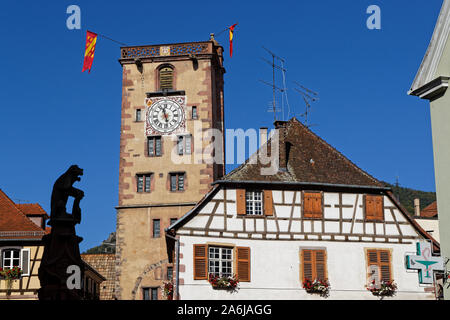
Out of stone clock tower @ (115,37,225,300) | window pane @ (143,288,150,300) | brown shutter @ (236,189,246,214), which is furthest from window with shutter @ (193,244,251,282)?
window pane @ (143,288,150,300)

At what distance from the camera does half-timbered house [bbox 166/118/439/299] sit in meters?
32.5

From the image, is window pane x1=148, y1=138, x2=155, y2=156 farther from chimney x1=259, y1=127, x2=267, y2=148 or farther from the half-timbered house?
the half-timbered house

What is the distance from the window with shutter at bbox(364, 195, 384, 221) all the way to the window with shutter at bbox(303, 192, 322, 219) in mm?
2084

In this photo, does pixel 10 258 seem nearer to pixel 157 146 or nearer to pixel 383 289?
pixel 157 146

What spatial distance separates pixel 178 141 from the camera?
156 feet

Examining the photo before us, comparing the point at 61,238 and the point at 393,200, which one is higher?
the point at 393,200

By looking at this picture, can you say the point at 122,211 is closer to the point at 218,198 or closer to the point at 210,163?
the point at 210,163

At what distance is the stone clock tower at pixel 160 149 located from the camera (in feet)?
148

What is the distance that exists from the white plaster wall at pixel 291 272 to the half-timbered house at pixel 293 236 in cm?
4

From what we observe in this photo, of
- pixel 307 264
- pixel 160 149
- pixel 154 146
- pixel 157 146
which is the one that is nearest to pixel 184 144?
pixel 160 149

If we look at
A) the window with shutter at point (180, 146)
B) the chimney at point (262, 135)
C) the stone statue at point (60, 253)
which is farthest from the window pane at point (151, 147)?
the stone statue at point (60, 253)

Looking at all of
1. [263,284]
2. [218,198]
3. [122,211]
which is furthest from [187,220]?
[122,211]

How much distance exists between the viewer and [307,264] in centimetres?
3325
